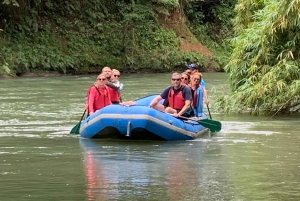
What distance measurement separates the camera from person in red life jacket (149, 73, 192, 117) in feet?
41.0

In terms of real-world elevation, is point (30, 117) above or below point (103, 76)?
below

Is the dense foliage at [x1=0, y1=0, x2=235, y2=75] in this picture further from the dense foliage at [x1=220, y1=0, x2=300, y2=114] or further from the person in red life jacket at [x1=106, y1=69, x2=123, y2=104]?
the person in red life jacket at [x1=106, y1=69, x2=123, y2=104]

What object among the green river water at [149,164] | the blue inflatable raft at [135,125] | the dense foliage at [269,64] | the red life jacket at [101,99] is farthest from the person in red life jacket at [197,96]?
the dense foliage at [269,64]

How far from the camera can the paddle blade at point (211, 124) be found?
507 inches

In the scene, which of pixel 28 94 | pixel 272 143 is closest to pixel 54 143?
pixel 272 143

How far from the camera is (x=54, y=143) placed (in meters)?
11.8

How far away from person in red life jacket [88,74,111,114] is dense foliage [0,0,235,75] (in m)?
19.7

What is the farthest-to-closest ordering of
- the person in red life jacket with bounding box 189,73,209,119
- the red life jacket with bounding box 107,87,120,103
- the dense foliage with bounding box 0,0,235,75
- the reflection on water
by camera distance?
the dense foliage with bounding box 0,0,235,75, the person in red life jacket with bounding box 189,73,209,119, the red life jacket with bounding box 107,87,120,103, the reflection on water

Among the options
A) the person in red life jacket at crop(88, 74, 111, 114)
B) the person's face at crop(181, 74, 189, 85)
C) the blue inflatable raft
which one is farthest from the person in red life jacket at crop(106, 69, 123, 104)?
the person's face at crop(181, 74, 189, 85)

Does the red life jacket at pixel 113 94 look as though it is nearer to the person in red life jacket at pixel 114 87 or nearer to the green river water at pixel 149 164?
the person in red life jacket at pixel 114 87

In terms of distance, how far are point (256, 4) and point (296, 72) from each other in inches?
167

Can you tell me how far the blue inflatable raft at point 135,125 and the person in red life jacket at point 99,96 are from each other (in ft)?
1.16

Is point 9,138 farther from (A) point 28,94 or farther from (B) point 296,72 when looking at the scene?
(A) point 28,94

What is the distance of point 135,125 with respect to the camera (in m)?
11.6
